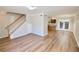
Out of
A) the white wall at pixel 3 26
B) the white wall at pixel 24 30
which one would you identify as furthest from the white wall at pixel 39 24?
the white wall at pixel 3 26

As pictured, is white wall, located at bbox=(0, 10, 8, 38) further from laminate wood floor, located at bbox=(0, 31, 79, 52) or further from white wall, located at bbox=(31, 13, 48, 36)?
white wall, located at bbox=(31, 13, 48, 36)

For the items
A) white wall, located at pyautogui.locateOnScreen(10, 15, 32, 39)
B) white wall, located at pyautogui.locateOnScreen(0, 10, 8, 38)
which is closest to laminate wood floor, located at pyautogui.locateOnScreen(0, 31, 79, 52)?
white wall, located at pyautogui.locateOnScreen(10, 15, 32, 39)

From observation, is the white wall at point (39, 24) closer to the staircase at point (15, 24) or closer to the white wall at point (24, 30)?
the white wall at point (24, 30)

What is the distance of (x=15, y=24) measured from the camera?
5.64 meters

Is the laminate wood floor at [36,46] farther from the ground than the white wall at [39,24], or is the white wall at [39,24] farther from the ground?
the white wall at [39,24]

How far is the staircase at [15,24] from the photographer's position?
5278mm

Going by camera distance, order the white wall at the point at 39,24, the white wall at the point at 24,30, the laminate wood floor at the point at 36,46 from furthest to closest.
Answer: the white wall at the point at 39,24
the white wall at the point at 24,30
the laminate wood floor at the point at 36,46

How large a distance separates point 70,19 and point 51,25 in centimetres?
193

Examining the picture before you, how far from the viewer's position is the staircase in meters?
5.28

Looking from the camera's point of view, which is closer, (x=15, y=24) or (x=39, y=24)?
(x=15, y=24)

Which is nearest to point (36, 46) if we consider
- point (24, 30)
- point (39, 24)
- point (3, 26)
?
point (39, 24)

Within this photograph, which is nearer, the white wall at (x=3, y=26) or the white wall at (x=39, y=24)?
the white wall at (x=3, y=26)

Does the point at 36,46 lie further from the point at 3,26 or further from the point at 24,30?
the point at 3,26
